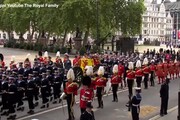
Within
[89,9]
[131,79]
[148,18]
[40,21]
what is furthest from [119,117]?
[148,18]

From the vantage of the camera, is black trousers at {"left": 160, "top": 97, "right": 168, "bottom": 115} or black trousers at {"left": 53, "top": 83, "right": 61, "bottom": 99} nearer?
black trousers at {"left": 160, "top": 97, "right": 168, "bottom": 115}

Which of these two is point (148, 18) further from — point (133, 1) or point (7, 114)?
point (7, 114)

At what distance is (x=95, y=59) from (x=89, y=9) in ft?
64.2

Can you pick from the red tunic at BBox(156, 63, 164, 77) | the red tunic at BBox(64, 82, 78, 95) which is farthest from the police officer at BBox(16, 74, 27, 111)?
the red tunic at BBox(156, 63, 164, 77)

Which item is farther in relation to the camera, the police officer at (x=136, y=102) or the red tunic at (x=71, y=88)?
the red tunic at (x=71, y=88)

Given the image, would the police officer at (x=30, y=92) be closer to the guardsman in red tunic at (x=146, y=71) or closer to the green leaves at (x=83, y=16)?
the guardsman in red tunic at (x=146, y=71)

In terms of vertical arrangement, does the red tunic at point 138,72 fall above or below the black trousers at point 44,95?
above

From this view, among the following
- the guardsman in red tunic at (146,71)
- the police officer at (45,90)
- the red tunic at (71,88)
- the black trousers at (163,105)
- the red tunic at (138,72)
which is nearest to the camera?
the red tunic at (71,88)

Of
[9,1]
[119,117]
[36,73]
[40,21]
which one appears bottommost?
[119,117]

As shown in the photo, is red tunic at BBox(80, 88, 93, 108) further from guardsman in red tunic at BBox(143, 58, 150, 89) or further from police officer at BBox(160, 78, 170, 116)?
guardsman in red tunic at BBox(143, 58, 150, 89)

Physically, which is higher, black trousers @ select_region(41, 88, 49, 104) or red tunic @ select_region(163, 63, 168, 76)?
red tunic @ select_region(163, 63, 168, 76)

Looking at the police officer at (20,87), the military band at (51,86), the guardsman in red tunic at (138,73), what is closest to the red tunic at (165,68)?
the military band at (51,86)

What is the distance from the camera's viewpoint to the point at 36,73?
61.7 feet

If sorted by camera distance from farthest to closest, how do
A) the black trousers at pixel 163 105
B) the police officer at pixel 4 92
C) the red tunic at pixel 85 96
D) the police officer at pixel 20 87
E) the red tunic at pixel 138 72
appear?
the red tunic at pixel 138 72 → the police officer at pixel 20 87 → the black trousers at pixel 163 105 → the police officer at pixel 4 92 → the red tunic at pixel 85 96
